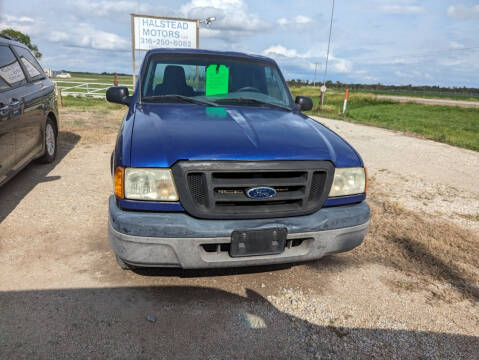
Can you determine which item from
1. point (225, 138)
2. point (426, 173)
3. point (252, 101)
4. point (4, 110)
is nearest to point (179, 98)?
point (252, 101)

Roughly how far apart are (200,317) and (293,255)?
0.73 metres

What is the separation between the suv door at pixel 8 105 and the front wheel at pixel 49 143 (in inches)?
39.6

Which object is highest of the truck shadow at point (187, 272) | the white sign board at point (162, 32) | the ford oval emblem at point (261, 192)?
the white sign board at point (162, 32)

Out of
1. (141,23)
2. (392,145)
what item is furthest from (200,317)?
(141,23)

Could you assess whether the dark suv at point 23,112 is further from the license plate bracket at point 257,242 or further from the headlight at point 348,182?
the headlight at point 348,182

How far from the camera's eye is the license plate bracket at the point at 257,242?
82.9 inches

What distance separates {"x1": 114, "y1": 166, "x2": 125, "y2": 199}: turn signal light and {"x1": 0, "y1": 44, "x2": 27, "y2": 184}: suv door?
2.31m

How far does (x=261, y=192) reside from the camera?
84.8 inches

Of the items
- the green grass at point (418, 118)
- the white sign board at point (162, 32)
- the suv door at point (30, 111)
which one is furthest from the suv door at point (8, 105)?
the white sign board at point (162, 32)

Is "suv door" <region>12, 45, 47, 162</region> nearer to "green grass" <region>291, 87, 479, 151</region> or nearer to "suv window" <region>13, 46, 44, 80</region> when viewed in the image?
"suv window" <region>13, 46, 44, 80</region>

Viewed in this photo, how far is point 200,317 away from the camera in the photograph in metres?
2.28

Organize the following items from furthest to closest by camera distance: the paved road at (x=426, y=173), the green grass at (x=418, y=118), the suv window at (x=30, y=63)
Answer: the green grass at (x=418, y=118), the suv window at (x=30, y=63), the paved road at (x=426, y=173)

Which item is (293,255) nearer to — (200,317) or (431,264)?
(200,317)

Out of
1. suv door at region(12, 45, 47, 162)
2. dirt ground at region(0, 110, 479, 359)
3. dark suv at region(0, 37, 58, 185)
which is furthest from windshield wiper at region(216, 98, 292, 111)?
suv door at region(12, 45, 47, 162)
